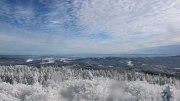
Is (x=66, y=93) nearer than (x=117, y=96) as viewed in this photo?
No

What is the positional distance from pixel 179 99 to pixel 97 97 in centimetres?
2661

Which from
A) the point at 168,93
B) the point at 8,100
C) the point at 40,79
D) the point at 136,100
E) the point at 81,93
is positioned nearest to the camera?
the point at 168,93

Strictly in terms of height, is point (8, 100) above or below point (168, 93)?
below

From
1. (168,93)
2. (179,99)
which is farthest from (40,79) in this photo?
(168,93)

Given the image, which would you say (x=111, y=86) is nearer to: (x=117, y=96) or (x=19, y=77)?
(x=117, y=96)

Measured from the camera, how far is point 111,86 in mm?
92312

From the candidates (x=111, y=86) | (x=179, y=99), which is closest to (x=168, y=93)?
(x=179, y=99)

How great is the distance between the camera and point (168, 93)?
171 ft

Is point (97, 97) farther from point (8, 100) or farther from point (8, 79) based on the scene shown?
point (8, 79)

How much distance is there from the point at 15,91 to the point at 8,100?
2025cm

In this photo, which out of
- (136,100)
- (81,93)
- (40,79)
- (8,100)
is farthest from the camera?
(40,79)

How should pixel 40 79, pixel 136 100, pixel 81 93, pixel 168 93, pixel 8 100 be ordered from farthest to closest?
pixel 40 79
pixel 81 93
pixel 136 100
pixel 8 100
pixel 168 93

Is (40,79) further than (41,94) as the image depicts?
Yes

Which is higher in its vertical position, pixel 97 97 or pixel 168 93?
pixel 168 93
